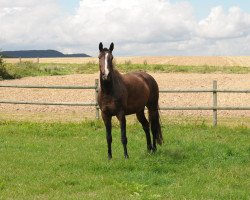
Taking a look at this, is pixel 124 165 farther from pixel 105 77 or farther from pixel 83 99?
pixel 83 99

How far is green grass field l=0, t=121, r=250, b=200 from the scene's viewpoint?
7.35 m

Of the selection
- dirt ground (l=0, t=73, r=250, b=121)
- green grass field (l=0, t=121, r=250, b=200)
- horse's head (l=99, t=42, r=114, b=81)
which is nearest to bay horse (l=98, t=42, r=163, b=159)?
horse's head (l=99, t=42, r=114, b=81)

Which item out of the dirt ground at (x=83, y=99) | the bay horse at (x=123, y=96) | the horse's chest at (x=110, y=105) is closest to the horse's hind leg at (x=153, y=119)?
the bay horse at (x=123, y=96)

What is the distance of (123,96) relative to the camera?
32.5 ft

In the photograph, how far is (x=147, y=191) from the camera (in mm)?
7312

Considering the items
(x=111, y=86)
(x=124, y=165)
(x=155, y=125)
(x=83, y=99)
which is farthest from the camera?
(x=83, y=99)

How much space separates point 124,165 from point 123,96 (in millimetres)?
1565

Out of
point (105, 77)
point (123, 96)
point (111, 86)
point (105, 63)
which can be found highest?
point (105, 63)

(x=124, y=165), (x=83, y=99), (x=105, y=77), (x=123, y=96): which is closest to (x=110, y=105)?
(x=123, y=96)

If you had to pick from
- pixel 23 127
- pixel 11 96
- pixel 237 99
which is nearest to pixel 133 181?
pixel 23 127

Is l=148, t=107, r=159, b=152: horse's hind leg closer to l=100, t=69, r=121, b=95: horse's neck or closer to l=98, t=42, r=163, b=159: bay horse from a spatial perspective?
l=98, t=42, r=163, b=159: bay horse

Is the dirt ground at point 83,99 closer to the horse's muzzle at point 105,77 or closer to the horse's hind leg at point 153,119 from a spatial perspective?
the horse's hind leg at point 153,119

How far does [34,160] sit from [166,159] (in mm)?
2745

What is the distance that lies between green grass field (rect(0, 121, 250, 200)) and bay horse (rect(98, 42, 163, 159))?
562 mm
